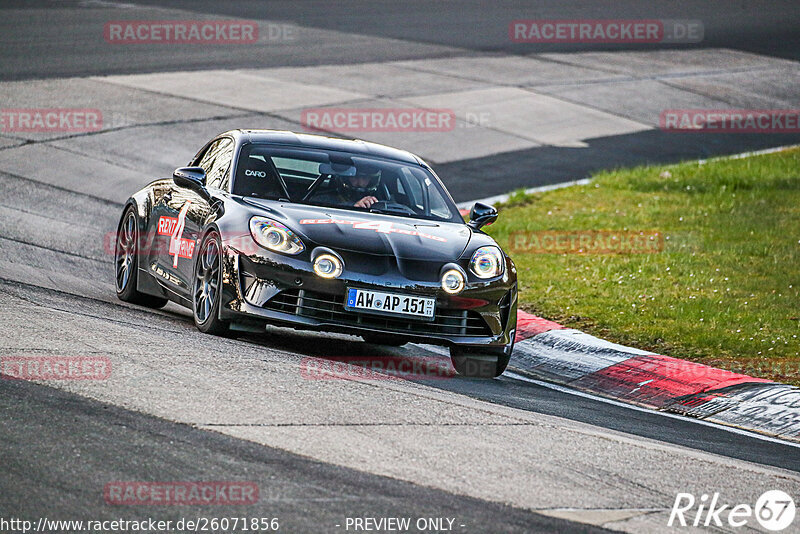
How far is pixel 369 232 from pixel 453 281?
63cm

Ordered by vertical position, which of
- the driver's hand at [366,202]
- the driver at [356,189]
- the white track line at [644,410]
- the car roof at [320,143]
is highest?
the car roof at [320,143]

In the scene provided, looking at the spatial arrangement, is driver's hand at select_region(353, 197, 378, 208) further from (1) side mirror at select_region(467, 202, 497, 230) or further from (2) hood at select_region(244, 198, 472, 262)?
(1) side mirror at select_region(467, 202, 497, 230)

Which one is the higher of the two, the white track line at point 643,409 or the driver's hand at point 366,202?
the driver's hand at point 366,202

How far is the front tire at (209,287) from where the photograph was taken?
802 centimetres

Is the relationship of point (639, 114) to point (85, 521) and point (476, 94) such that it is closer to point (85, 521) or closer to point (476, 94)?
point (476, 94)

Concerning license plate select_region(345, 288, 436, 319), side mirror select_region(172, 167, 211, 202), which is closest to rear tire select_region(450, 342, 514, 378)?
license plate select_region(345, 288, 436, 319)

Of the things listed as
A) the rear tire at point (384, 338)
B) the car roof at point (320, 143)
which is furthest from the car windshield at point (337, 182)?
the rear tire at point (384, 338)

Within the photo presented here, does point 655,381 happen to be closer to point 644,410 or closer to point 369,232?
point 644,410

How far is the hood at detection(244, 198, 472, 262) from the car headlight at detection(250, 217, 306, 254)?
5 centimetres

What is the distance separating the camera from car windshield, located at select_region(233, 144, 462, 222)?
877 cm

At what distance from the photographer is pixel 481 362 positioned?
8445 mm

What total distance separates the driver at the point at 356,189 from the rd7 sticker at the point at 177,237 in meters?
0.97

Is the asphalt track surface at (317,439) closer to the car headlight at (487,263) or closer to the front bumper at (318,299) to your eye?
the front bumper at (318,299)

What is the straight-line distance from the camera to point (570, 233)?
13867 mm
